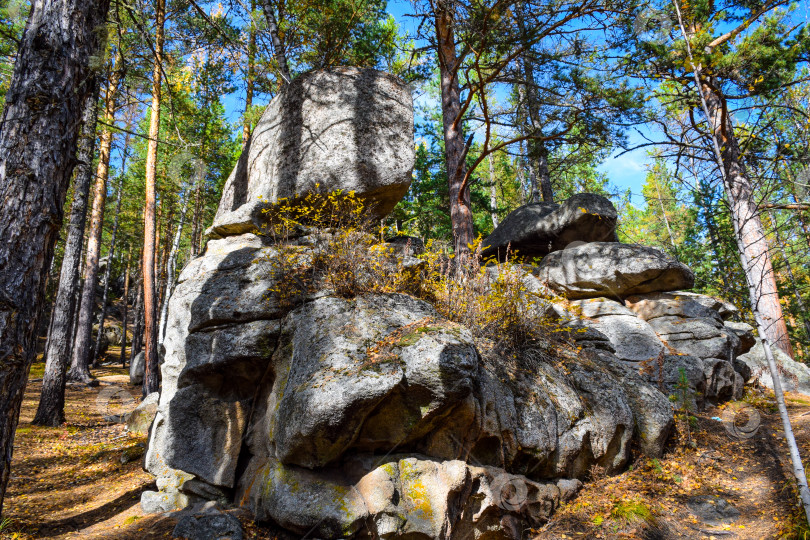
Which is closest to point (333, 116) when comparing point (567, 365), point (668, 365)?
point (567, 365)

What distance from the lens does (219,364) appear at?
4.94m

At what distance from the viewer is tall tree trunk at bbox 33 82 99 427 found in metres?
8.74

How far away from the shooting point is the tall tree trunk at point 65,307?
874 centimetres

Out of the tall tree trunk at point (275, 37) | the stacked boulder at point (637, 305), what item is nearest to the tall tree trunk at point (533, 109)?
the stacked boulder at point (637, 305)

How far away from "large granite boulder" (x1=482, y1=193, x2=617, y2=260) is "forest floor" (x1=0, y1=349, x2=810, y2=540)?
505 centimetres

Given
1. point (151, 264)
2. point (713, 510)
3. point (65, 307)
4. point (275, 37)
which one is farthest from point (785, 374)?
point (65, 307)

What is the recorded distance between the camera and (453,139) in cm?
809

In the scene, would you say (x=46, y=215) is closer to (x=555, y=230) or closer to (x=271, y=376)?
(x=271, y=376)

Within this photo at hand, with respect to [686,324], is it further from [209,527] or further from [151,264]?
[151,264]

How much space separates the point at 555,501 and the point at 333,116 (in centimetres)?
604

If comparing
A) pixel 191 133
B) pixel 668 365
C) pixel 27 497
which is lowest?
pixel 27 497

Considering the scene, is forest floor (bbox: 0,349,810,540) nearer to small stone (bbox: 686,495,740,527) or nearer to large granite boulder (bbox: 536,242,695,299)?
small stone (bbox: 686,495,740,527)

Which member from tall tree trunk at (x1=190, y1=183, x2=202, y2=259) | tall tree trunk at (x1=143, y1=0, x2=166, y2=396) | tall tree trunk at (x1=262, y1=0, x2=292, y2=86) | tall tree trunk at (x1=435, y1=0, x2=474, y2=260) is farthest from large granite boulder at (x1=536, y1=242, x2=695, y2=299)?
tall tree trunk at (x1=190, y1=183, x2=202, y2=259)

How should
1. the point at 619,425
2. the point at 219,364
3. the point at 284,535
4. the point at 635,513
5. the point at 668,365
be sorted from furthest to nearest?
the point at 668,365, the point at 619,425, the point at 219,364, the point at 635,513, the point at 284,535
